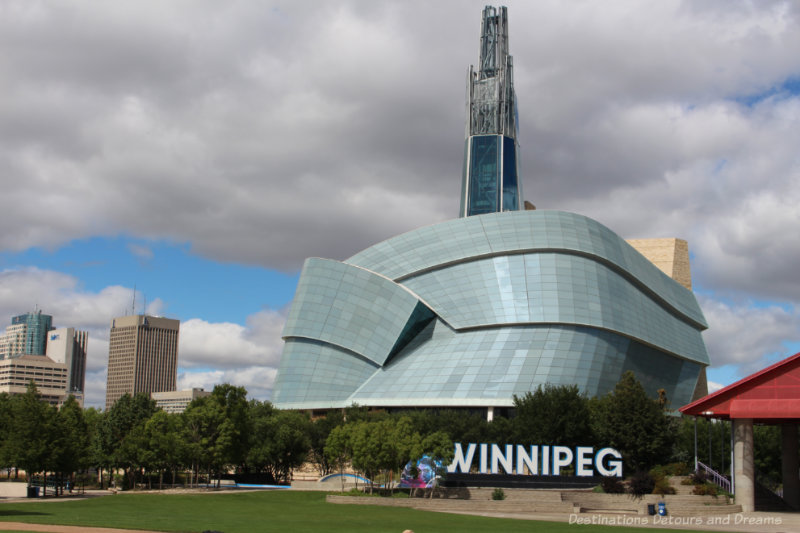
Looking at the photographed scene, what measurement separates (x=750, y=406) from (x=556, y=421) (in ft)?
75.6

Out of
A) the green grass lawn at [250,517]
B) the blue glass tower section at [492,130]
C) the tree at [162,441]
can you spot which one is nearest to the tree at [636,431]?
the green grass lawn at [250,517]

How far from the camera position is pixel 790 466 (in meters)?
50.0

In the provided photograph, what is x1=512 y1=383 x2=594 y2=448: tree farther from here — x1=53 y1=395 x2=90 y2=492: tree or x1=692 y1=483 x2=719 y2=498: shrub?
x1=53 y1=395 x2=90 y2=492: tree

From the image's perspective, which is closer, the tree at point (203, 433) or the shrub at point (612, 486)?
the shrub at point (612, 486)

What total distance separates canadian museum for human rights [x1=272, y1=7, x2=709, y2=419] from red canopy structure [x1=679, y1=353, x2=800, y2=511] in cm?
3803

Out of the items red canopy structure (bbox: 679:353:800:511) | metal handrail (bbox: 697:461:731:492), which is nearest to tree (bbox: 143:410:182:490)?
metal handrail (bbox: 697:461:731:492)

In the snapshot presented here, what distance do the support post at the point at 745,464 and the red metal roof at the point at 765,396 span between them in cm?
101

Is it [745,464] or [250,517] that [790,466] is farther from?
[250,517]

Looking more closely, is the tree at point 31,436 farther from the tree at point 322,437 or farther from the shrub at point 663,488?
the shrub at point 663,488

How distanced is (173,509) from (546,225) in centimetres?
6258

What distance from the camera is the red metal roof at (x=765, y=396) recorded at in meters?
43.3

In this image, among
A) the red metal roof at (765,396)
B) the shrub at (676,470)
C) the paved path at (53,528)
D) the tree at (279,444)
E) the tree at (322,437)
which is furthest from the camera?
the tree at (322,437)

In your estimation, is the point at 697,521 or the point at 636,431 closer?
the point at 697,521

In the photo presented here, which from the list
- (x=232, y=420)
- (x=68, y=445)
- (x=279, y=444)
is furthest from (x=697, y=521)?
(x=279, y=444)
